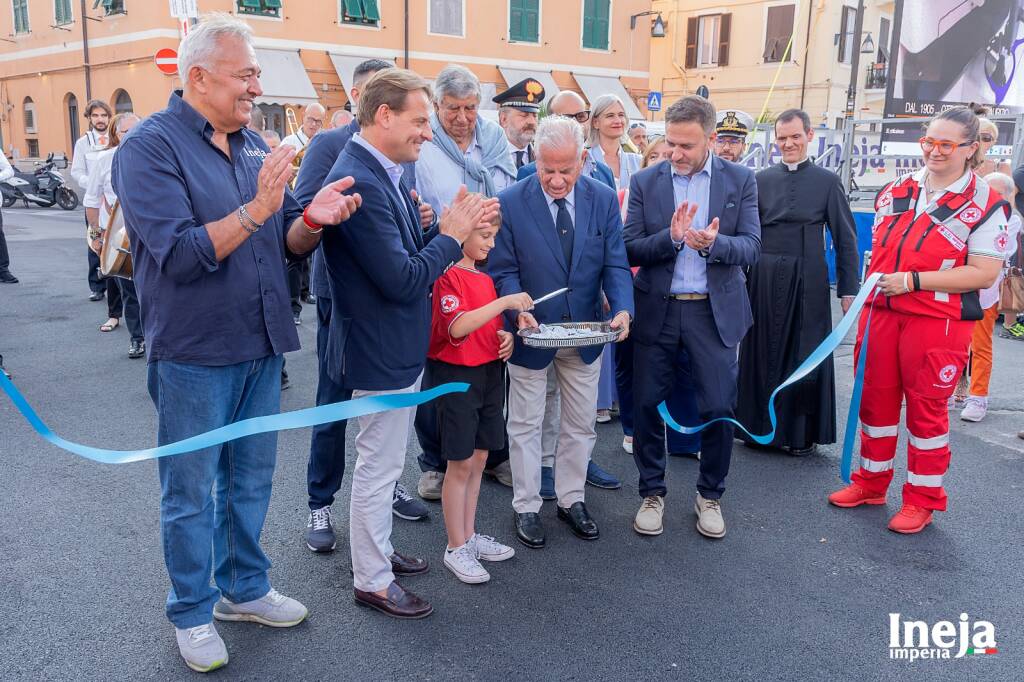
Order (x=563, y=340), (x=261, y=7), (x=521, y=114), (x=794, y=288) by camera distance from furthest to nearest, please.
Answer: (x=261, y=7) → (x=521, y=114) → (x=794, y=288) → (x=563, y=340)

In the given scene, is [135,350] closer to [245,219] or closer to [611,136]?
[611,136]

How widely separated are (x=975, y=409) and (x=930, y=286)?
2.34m

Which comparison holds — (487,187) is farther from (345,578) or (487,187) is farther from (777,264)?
(345,578)

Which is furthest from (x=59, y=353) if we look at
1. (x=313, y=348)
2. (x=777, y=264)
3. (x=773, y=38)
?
(x=773, y=38)

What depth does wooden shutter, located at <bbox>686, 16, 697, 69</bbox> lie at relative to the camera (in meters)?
29.8

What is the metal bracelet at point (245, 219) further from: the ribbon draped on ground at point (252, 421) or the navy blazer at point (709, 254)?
the navy blazer at point (709, 254)

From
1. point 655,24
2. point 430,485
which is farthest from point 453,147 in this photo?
point 655,24

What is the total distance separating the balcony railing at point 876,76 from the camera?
93.8 ft

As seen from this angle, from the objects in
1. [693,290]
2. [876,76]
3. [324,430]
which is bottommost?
[324,430]

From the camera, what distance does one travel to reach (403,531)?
12.1ft

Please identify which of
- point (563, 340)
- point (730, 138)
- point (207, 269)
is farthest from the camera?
point (730, 138)

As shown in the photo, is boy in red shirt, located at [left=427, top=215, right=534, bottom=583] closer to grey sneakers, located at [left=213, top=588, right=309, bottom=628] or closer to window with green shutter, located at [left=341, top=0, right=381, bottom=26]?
grey sneakers, located at [left=213, top=588, right=309, bottom=628]

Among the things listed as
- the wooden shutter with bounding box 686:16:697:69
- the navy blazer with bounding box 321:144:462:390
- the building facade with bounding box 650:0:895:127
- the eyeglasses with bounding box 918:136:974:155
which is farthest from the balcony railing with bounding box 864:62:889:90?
the navy blazer with bounding box 321:144:462:390

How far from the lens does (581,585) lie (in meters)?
3.25
